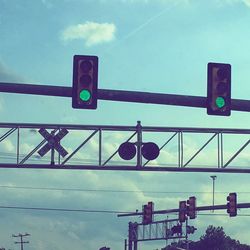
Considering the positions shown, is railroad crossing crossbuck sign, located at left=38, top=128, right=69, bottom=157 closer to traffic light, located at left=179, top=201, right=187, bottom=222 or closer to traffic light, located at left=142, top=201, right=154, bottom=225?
traffic light, located at left=179, top=201, right=187, bottom=222

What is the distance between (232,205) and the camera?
3562 centimetres

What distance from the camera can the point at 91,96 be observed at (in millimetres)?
13750

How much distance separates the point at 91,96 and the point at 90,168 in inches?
405

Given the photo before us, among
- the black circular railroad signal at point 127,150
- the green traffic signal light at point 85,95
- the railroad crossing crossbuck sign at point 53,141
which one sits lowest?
the green traffic signal light at point 85,95

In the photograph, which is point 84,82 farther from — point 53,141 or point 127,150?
point 53,141

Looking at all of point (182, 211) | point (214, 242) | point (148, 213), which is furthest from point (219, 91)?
point (214, 242)

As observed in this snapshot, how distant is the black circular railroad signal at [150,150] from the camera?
72.0 ft

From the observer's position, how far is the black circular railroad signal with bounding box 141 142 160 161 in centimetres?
2194

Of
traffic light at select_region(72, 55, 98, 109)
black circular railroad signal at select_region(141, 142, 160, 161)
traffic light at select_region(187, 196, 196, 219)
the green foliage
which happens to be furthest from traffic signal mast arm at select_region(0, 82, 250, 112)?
the green foliage

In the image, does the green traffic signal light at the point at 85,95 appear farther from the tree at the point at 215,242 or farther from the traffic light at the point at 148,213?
the tree at the point at 215,242

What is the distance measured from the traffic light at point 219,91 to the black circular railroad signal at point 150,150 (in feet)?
25.7

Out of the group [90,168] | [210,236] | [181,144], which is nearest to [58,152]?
[90,168]

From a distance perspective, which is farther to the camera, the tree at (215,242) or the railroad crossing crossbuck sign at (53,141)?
the tree at (215,242)

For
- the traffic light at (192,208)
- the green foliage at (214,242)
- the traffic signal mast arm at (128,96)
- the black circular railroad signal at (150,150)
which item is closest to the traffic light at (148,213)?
the traffic light at (192,208)
